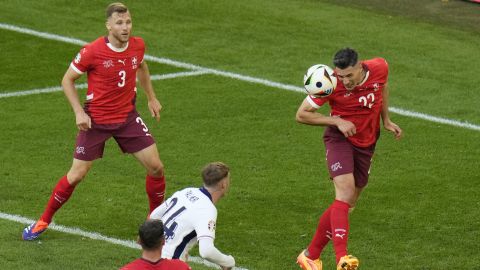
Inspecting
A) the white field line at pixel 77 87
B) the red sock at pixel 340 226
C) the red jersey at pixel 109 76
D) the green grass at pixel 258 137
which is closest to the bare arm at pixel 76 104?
the red jersey at pixel 109 76

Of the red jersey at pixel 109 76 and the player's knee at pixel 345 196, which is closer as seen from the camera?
the player's knee at pixel 345 196

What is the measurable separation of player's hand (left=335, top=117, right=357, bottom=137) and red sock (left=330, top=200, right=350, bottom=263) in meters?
0.67

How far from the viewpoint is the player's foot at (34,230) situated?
12.5 metres

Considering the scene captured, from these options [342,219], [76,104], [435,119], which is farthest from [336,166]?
[435,119]

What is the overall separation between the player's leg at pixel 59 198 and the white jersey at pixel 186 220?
2.41 metres

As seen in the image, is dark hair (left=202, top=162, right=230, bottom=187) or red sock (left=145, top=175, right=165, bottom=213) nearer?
dark hair (left=202, top=162, right=230, bottom=187)

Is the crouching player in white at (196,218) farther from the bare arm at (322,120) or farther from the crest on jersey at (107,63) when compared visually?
the crest on jersey at (107,63)

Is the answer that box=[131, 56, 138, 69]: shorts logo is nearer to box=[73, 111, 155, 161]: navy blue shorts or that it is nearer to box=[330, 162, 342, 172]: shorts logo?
box=[73, 111, 155, 161]: navy blue shorts

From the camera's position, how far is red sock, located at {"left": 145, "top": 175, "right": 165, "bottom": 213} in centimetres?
1287

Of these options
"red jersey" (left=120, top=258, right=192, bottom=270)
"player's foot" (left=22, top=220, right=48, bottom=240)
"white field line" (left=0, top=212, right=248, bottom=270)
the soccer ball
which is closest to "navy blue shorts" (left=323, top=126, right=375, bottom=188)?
the soccer ball

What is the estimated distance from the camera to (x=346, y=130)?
11.6m

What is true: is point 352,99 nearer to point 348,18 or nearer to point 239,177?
point 239,177

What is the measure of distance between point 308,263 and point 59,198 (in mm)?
2655

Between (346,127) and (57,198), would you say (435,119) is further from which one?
(57,198)
